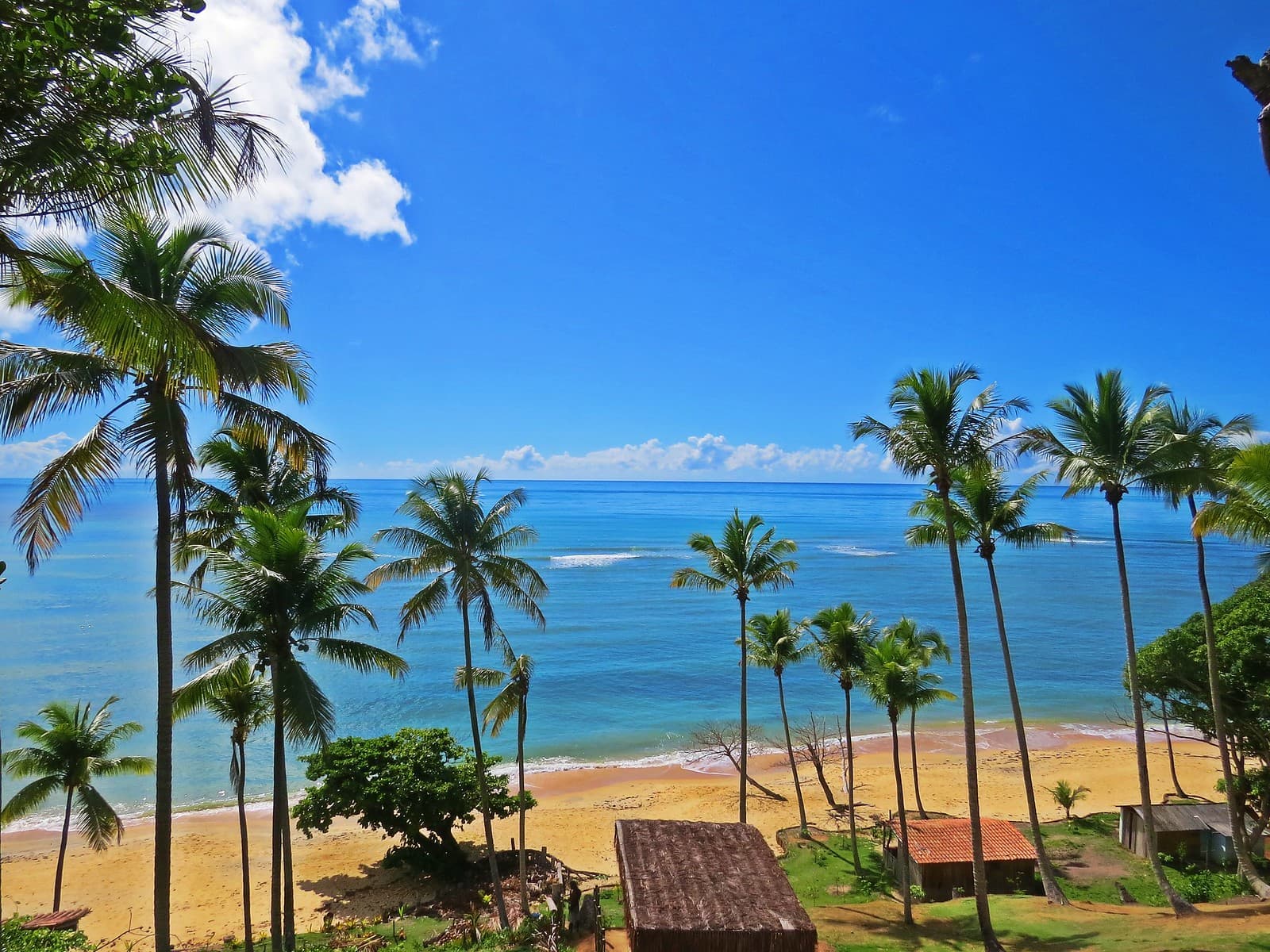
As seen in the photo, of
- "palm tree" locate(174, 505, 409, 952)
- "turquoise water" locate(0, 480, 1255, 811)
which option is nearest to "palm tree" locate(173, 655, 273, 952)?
"palm tree" locate(174, 505, 409, 952)

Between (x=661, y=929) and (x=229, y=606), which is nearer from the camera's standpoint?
(x=661, y=929)

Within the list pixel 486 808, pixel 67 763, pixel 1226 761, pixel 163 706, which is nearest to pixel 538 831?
pixel 486 808

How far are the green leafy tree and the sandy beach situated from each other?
118 cm

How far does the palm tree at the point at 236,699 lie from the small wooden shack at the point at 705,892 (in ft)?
25.2

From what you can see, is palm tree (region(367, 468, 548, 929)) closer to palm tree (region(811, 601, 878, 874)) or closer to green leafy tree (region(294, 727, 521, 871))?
green leafy tree (region(294, 727, 521, 871))

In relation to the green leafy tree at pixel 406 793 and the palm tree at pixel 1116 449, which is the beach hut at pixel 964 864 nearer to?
the palm tree at pixel 1116 449

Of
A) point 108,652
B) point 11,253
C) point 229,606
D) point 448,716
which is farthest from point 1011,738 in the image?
point 108,652

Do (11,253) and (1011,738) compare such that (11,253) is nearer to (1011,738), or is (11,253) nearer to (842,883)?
(842,883)

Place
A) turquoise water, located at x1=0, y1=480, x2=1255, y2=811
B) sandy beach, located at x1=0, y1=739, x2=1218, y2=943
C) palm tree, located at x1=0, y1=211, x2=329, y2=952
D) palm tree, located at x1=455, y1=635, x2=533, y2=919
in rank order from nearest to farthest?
palm tree, located at x1=0, y1=211, x2=329, y2=952
palm tree, located at x1=455, y1=635, x2=533, y2=919
sandy beach, located at x1=0, y1=739, x2=1218, y2=943
turquoise water, located at x1=0, y1=480, x2=1255, y2=811

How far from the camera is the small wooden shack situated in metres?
10.4

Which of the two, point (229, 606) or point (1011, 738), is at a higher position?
point (229, 606)

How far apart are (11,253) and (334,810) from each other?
17.3m

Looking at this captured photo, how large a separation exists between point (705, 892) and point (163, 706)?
8560 mm

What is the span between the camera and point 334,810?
63.5 ft
